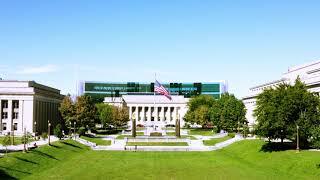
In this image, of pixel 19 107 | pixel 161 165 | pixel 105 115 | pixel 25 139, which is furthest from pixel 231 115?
pixel 25 139

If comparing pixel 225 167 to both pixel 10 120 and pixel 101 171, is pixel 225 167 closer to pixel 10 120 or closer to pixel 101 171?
pixel 101 171

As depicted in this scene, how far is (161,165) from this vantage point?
213 ft

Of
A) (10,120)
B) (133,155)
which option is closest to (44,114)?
(10,120)

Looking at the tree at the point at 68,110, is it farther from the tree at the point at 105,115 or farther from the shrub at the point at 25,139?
the shrub at the point at 25,139

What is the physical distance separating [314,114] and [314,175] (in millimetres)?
21866

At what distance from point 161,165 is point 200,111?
344 ft

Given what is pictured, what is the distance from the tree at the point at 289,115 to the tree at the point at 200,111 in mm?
93147

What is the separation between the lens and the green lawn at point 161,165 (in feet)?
176

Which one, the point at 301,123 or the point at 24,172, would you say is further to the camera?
the point at 301,123

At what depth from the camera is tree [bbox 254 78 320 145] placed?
71625 mm

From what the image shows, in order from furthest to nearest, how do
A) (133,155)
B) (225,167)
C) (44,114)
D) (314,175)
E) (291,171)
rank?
(44,114) < (133,155) < (225,167) < (291,171) < (314,175)

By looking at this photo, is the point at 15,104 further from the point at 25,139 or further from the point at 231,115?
the point at 25,139

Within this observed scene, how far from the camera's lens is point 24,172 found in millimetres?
53969

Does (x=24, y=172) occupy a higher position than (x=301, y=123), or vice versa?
(x=301, y=123)
